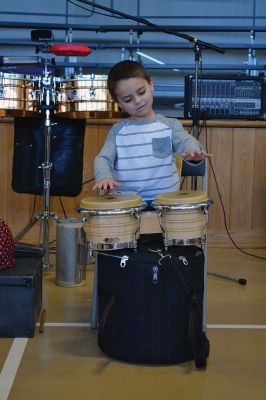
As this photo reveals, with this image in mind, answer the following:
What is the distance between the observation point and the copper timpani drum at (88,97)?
3.44 metres

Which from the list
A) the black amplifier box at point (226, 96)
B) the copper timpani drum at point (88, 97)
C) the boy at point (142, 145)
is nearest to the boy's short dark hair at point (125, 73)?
the boy at point (142, 145)

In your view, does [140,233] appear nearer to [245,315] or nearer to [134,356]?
[134,356]

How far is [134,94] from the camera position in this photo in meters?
2.44

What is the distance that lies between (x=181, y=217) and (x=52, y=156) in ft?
6.11

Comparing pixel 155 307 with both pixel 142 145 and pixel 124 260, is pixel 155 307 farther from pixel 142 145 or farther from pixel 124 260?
pixel 142 145

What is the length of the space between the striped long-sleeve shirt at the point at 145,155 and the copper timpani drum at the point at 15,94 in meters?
1.04

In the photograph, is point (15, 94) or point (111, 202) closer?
point (111, 202)

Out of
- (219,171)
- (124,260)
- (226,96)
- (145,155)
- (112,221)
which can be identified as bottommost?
(124,260)

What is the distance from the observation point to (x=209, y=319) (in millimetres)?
2742

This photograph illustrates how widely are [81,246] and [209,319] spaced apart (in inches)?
34.3

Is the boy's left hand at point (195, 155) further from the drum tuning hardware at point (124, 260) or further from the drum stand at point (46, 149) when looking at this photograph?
the drum stand at point (46, 149)

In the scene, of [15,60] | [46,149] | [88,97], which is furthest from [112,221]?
[15,60]

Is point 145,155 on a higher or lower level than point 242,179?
higher

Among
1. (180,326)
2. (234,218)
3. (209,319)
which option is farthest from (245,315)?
(234,218)
